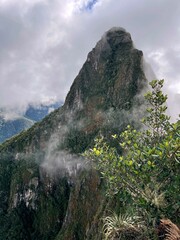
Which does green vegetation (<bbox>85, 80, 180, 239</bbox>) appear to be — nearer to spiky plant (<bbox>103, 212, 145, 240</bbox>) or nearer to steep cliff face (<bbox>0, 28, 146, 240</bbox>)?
spiky plant (<bbox>103, 212, 145, 240</bbox>)

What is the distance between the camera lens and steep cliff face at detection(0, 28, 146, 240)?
138 m

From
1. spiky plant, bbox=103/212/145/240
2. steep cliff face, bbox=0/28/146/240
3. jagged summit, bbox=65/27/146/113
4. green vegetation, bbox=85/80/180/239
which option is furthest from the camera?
jagged summit, bbox=65/27/146/113

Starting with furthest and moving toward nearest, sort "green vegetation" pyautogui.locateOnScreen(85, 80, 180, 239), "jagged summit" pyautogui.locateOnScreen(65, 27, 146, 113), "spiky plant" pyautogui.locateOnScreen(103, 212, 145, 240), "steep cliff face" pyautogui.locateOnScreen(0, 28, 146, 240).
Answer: "jagged summit" pyautogui.locateOnScreen(65, 27, 146, 113) < "steep cliff face" pyautogui.locateOnScreen(0, 28, 146, 240) < "spiky plant" pyautogui.locateOnScreen(103, 212, 145, 240) < "green vegetation" pyautogui.locateOnScreen(85, 80, 180, 239)

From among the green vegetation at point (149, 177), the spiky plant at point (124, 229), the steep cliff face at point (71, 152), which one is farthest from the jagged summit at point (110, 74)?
the green vegetation at point (149, 177)

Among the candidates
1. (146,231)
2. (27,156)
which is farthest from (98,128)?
(146,231)

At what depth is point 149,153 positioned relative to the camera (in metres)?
12.9

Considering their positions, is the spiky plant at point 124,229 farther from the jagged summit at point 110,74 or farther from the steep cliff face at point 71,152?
the jagged summit at point 110,74

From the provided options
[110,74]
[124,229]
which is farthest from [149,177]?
[110,74]

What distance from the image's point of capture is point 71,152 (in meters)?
162

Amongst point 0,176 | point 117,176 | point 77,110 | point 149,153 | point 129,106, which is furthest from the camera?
point 0,176

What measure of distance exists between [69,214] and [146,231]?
445 ft

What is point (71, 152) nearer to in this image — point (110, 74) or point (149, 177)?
point (110, 74)

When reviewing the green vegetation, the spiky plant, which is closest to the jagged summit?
the spiky plant

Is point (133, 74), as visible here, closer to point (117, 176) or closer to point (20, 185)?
point (20, 185)
